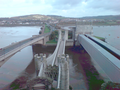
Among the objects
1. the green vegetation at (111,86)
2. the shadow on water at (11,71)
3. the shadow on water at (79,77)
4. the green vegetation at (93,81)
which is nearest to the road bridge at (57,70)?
the green vegetation at (111,86)

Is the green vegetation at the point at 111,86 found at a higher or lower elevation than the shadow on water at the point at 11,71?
higher

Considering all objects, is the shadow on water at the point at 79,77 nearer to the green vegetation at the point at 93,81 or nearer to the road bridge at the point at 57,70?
the green vegetation at the point at 93,81

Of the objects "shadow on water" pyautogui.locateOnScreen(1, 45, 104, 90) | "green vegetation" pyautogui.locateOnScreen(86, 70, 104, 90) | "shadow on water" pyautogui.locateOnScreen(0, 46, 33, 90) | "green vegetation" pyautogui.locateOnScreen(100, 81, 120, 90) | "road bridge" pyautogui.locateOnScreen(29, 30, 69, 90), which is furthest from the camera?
"shadow on water" pyautogui.locateOnScreen(0, 46, 33, 90)

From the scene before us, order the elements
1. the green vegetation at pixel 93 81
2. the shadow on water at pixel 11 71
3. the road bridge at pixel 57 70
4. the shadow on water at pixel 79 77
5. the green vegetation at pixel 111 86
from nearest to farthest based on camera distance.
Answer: the green vegetation at pixel 111 86 → the road bridge at pixel 57 70 → the green vegetation at pixel 93 81 → the shadow on water at pixel 79 77 → the shadow on water at pixel 11 71

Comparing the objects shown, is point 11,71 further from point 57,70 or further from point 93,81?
point 93,81

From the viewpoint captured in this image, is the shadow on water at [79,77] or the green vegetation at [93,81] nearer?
the green vegetation at [93,81]

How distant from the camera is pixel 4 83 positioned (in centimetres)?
1080

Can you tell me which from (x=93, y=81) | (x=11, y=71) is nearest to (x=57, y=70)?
(x=93, y=81)

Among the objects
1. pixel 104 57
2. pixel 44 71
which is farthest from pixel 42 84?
pixel 104 57

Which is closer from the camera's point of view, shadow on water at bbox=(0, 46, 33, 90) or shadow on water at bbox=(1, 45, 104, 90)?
shadow on water at bbox=(1, 45, 104, 90)

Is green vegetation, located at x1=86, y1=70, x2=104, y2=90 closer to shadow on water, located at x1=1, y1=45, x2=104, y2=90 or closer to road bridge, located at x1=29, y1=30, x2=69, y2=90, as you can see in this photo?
shadow on water, located at x1=1, y1=45, x2=104, y2=90

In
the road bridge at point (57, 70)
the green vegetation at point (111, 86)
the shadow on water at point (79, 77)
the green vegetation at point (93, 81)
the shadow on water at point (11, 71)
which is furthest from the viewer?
the shadow on water at point (11, 71)

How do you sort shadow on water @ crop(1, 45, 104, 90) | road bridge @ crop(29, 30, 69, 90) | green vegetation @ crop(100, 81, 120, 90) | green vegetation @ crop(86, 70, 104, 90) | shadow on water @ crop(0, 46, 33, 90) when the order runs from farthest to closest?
1. shadow on water @ crop(0, 46, 33, 90)
2. shadow on water @ crop(1, 45, 104, 90)
3. green vegetation @ crop(86, 70, 104, 90)
4. road bridge @ crop(29, 30, 69, 90)
5. green vegetation @ crop(100, 81, 120, 90)

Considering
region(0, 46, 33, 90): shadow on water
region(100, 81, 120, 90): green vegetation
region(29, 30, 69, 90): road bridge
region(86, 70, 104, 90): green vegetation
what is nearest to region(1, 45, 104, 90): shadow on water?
region(86, 70, 104, 90): green vegetation
